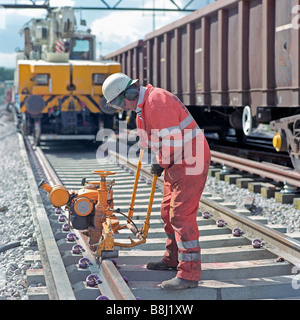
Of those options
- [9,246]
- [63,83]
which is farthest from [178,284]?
[63,83]

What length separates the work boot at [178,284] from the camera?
4.25 m

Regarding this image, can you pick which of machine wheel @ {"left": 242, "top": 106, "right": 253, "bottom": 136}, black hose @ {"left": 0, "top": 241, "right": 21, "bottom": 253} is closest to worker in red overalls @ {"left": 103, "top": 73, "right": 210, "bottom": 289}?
black hose @ {"left": 0, "top": 241, "right": 21, "bottom": 253}

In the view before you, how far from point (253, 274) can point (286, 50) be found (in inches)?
195

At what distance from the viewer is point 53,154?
1352 cm

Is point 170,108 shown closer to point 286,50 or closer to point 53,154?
point 286,50

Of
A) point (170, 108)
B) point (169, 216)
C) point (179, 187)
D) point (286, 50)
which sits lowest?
point (169, 216)

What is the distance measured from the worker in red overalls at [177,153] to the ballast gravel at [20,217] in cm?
128

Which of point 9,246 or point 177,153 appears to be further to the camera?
point 9,246

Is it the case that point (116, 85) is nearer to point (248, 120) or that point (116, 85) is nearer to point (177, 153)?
point (177, 153)

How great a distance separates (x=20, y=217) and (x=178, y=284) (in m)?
3.12

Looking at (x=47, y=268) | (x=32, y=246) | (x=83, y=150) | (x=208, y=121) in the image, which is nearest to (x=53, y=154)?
(x=83, y=150)

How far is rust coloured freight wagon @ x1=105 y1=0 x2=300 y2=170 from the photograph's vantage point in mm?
8719

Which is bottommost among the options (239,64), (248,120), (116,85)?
(248,120)

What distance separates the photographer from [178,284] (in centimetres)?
425
